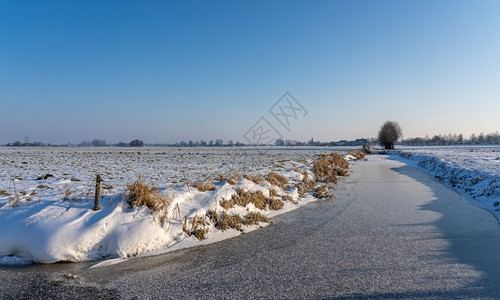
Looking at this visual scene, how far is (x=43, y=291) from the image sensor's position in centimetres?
433

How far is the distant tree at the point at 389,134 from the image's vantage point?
256 ft

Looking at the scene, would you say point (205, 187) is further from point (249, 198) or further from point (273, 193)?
point (273, 193)

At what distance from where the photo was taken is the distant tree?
7794cm

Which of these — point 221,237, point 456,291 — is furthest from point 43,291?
point 456,291

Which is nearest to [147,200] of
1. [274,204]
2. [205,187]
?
[205,187]

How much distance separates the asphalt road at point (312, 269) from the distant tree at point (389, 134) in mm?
76471

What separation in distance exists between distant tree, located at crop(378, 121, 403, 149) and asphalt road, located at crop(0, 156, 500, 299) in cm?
7647

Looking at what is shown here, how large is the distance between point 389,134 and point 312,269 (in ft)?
268

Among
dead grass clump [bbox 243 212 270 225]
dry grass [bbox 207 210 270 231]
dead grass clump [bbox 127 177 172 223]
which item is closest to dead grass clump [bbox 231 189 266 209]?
dead grass clump [bbox 243 212 270 225]

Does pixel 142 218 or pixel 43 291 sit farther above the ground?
pixel 142 218

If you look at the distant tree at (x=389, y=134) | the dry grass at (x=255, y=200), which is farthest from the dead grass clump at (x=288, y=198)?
the distant tree at (x=389, y=134)

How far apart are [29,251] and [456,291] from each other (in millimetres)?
7216

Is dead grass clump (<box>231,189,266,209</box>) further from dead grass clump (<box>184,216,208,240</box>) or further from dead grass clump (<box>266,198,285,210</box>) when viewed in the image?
dead grass clump (<box>184,216,208,240</box>)

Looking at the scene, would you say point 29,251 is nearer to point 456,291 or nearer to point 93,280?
point 93,280
